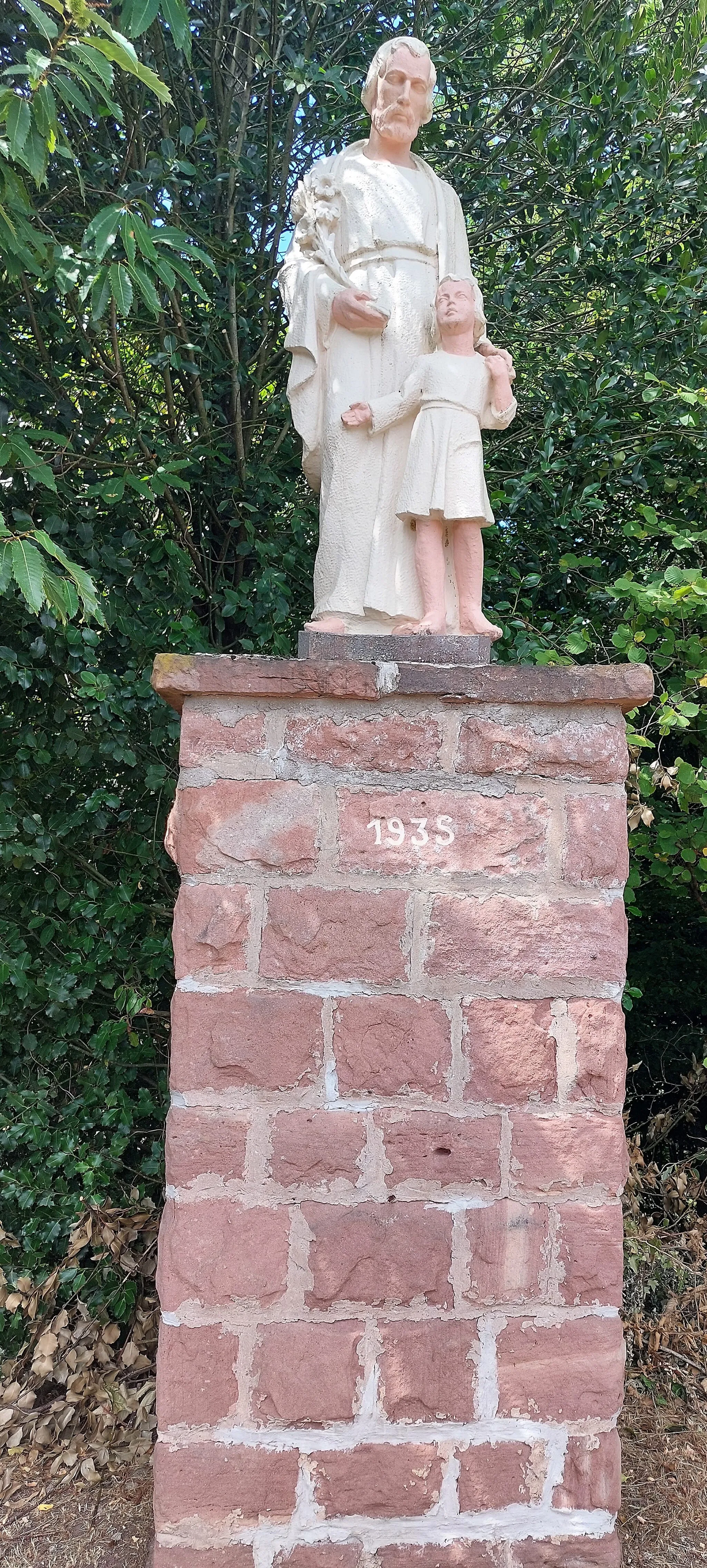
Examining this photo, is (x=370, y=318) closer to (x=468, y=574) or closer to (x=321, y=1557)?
(x=468, y=574)

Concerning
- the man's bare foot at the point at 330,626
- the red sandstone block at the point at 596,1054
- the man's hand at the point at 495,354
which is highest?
the man's hand at the point at 495,354

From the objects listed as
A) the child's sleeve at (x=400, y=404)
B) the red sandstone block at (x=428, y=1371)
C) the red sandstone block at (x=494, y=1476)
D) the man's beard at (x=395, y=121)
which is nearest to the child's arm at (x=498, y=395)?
the child's sleeve at (x=400, y=404)

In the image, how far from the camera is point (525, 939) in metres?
2.26

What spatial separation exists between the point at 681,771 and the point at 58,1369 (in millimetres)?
2606

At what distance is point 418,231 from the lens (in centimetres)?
254

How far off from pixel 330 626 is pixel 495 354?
714 millimetres

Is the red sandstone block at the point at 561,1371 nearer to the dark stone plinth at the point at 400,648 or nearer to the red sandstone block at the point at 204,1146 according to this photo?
the red sandstone block at the point at 204,1146

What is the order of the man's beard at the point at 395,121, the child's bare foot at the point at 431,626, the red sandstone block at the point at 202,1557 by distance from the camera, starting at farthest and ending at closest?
the man's beard at the point at 395,121, the child's bare foot at the point at 431,626, the red sandstone block at the point at 202,1557

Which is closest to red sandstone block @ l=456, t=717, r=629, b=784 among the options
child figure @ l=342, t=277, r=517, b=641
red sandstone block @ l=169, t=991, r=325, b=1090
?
child figure @ l=342, t=277, r=517, b=641

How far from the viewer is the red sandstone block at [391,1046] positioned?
2205mm

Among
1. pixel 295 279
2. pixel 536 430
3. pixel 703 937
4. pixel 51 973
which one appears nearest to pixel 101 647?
pixel 51 973

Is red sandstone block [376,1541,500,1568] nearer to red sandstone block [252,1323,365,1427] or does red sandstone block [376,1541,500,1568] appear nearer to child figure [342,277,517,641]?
red sandstone block [252,1323,365,1427]

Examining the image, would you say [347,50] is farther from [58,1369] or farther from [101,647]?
[58,1369]

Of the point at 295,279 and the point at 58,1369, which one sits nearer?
the point at 295,279
